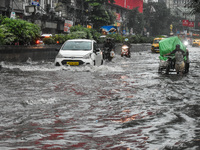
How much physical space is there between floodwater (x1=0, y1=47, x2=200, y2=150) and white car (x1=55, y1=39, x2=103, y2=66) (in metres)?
6.32

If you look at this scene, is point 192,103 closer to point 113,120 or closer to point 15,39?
point 113,120

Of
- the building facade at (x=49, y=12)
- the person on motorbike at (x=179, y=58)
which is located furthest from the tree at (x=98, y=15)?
the person on motorbike at (x=179, y=58)

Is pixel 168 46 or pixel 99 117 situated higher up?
pixel 168 46

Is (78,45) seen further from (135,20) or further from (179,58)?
(135,20)

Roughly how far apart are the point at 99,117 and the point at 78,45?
503 inches

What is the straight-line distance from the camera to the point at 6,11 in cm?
4356

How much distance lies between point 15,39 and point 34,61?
223 centimetres

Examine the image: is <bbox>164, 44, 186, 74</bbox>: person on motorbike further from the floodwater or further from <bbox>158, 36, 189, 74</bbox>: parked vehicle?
the floodwater

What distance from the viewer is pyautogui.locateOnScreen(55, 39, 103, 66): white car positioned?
738 inches

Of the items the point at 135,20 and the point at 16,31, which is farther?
the point at 135,20

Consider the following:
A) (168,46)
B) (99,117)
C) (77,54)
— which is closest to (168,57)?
(168,46)

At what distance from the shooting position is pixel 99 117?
24.4 ft

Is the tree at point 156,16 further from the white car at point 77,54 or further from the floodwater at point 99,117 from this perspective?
the floodwater at point 99,117

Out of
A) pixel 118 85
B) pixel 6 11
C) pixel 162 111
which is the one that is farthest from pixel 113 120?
pixel 6 11
